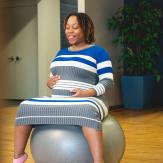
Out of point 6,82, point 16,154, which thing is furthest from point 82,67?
point 6,82

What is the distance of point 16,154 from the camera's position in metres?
1.69

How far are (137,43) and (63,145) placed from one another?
3390 millimetres

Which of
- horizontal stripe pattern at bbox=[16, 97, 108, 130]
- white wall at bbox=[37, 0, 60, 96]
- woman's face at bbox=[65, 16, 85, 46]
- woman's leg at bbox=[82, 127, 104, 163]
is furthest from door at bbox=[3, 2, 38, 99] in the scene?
woman's leg at bbox=[82, 127, 104, 163]

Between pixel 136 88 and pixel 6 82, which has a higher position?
pixel 6 82

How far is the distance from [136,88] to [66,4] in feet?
5.69

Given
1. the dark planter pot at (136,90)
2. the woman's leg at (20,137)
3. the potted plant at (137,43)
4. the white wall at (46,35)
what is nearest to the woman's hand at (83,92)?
the woman's leg at (20,137)

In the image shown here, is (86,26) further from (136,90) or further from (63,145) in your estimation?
(136,90)

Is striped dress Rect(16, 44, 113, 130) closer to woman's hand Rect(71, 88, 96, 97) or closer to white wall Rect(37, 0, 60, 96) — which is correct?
woman's hand Rect(71, 88, 96, 97)

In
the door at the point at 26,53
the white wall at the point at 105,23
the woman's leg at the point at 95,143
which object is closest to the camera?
the woman's leg at the point at 95,143

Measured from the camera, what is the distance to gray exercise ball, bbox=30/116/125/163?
5.17ft

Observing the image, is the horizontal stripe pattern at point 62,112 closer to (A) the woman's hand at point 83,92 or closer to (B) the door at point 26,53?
(A) the woman's hand at point 83,92

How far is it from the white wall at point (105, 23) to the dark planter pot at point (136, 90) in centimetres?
16

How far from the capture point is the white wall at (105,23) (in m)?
4.60

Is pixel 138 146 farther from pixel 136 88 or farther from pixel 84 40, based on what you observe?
pixel 136 88
